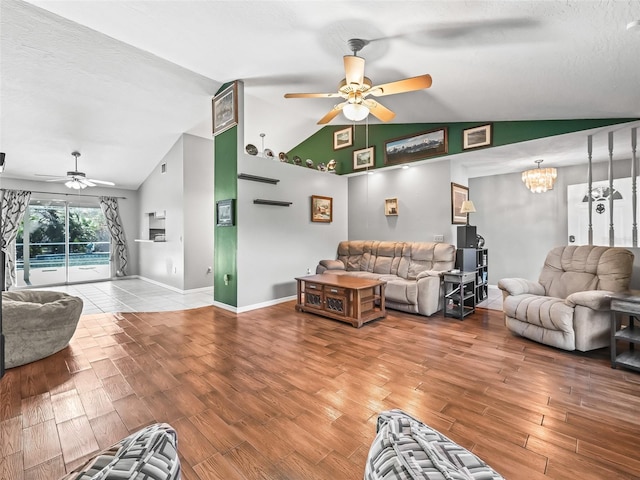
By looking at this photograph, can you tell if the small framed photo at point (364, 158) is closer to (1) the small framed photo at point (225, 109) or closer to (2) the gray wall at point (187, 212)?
(1) the small framed photo at point (225, 109)

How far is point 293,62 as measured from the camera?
3756 millimetres

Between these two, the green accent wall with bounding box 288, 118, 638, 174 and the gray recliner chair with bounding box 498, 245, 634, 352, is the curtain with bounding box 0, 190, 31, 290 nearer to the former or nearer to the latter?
the green accent wall with bounding box 288, 118, 638, 174

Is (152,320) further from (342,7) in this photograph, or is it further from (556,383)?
(556,383)

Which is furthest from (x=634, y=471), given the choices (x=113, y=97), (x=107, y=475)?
(x=113, y=97)

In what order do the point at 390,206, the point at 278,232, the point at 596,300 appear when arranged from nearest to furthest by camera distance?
the point at 596,300 → the point at 278,232 → the point at 390,206

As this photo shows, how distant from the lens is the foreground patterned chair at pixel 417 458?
57 centimetres

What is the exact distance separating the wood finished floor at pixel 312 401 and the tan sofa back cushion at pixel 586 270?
2.95 ft

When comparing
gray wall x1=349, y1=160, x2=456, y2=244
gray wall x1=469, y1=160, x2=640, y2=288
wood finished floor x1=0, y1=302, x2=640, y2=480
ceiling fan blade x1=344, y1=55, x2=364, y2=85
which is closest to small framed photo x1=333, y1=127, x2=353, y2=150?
gray wall x1=349, y1=160, x2=456, y2=244

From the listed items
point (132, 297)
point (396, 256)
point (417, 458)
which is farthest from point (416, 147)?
point (132, 297)

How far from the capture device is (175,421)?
1944 millimetres

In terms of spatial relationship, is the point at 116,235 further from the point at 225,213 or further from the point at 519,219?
the point at 519,219

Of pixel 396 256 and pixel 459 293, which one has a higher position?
pixel 396 256

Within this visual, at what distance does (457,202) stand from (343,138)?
118 inches

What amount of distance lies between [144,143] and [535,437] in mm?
7608
